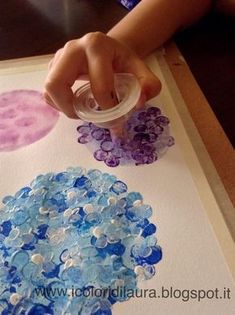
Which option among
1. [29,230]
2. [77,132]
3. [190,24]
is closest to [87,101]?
[77,132]

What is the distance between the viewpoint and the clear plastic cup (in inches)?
16.3

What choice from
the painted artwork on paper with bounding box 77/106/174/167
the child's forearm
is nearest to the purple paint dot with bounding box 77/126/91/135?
the painted artwork on paper with bounding box 77/106/174/167

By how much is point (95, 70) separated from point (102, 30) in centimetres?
23

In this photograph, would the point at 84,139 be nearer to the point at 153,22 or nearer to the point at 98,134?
the point at 98,134

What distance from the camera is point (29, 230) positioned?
39cm

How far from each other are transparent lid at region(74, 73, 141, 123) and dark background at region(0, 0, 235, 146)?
0.11 metres

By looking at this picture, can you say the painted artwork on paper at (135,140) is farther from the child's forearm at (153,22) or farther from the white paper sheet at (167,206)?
the child's forearm at (153,22)

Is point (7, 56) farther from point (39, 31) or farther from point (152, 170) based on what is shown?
point (152, 170)

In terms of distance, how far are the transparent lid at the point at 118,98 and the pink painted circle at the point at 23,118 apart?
2.8 inches

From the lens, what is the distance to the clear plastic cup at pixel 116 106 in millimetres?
414

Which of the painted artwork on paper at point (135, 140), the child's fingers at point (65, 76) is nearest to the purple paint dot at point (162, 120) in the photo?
the painted artwork on paper at point (135, 140)

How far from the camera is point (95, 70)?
1.43 ft

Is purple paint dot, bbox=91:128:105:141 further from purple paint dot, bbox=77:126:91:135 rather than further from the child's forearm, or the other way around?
the child's forearm

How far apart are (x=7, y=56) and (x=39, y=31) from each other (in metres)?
0.08
